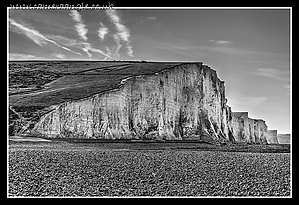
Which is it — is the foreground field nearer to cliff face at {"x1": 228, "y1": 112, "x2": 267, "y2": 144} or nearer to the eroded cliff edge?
the eroded cliff edge

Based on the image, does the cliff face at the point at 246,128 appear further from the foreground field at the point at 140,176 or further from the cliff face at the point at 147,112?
the foreground field at the point at 140,176

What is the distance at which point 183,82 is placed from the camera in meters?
51.4

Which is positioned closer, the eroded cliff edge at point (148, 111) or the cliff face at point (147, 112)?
the eroded cliff edge at point (148, 111)

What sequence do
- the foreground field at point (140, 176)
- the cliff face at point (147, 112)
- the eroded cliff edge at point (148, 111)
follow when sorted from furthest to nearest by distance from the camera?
1. the cliff face at point (147, 112)
2. the eroded cliff edge at point (148, 111)
3. the foreground field at point (140, 176)

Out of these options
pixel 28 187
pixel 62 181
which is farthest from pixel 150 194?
pixel 28 187

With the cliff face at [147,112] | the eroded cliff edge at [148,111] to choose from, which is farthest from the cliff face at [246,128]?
the cliff face at [147,112]

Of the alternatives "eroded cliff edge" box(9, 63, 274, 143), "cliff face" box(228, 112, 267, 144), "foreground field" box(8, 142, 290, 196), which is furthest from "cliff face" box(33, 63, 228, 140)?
"cliff face" box(228, 112, 267, 144)

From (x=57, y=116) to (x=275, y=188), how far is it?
28093 mm

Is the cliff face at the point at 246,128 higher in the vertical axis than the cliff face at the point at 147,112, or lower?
lower

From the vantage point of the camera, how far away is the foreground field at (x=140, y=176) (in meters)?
14.0

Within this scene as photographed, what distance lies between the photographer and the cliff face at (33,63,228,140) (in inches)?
1527

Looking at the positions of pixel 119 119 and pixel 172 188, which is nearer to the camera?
pixel 172 188

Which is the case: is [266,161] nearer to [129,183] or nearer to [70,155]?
[129,183]
